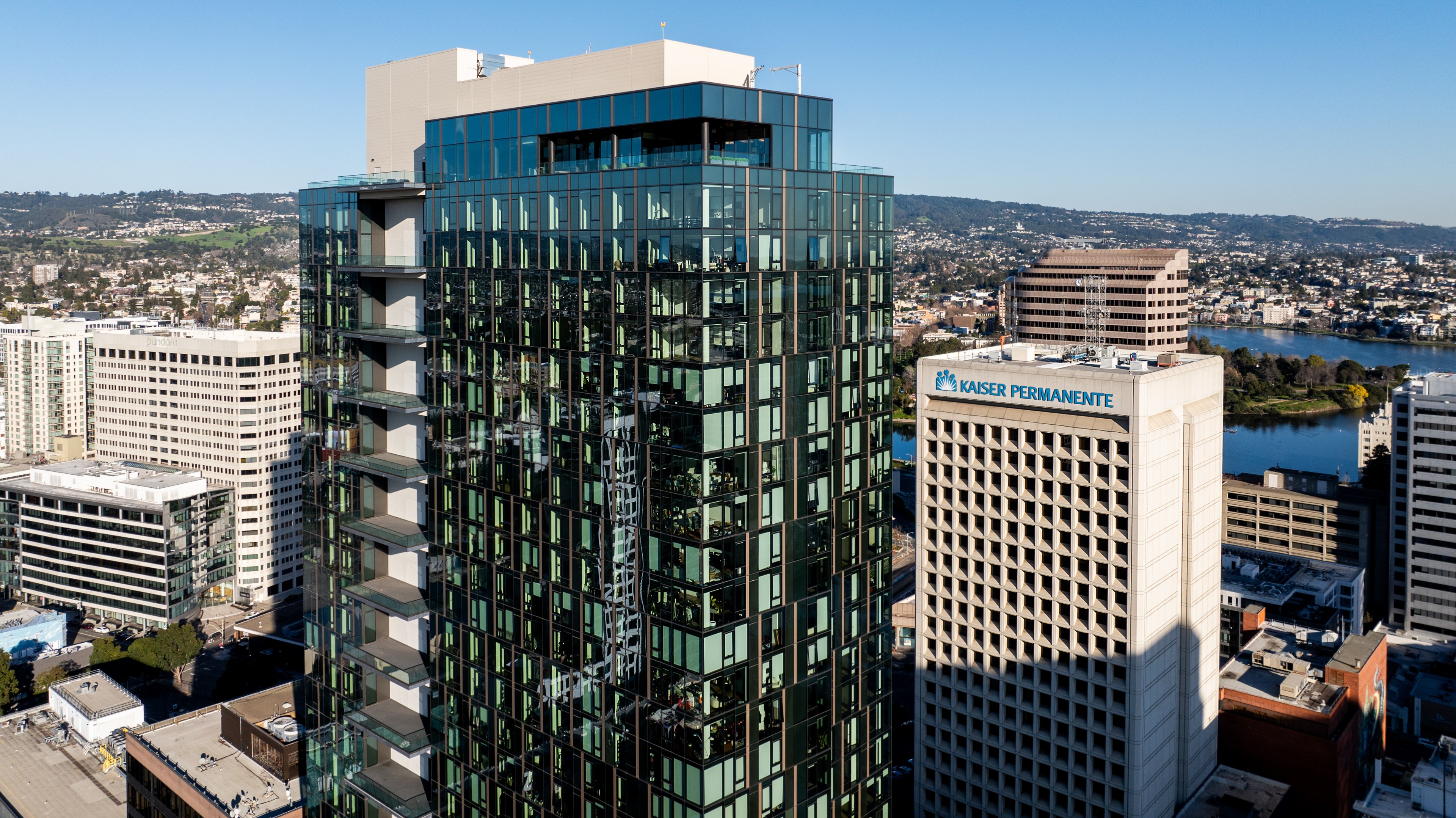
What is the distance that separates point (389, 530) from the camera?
45500 mm

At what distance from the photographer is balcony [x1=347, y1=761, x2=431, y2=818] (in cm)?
4522

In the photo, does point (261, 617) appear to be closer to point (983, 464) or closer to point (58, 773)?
point (58, 773)

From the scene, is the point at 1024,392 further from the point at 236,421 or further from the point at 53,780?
the point at 236,421

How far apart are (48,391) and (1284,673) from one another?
18946 cm

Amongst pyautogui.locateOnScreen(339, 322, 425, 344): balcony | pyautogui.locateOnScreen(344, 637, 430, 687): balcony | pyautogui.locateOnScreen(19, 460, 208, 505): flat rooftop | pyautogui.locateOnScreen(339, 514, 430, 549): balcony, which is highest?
pyautogui.locateOnScreen(339, 322, 425, 344): balcony

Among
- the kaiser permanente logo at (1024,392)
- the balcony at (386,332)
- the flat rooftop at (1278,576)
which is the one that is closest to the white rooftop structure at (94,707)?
the balcony at (386,332)

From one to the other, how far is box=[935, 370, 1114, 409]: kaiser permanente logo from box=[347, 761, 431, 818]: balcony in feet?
116

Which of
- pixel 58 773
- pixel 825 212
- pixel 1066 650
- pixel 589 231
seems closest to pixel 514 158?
pixel 589 231

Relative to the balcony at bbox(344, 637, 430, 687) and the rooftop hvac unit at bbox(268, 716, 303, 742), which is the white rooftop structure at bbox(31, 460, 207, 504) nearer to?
the rooftop hvac unit at bbox(268, 716, 303, 742)

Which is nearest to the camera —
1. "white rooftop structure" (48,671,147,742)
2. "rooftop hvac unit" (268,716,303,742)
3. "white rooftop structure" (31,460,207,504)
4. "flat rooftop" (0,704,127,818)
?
"rooftop hvac unit" (268,716,303,742)

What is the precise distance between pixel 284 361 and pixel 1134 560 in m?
115

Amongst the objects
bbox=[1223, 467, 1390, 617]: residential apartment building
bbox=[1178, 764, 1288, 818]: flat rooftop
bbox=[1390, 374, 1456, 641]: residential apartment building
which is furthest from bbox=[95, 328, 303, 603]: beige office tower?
bbox=[1390, 374, 1456, 641]: residential apartment building

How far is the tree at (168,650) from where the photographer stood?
107 m

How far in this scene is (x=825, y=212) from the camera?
37156 mm
